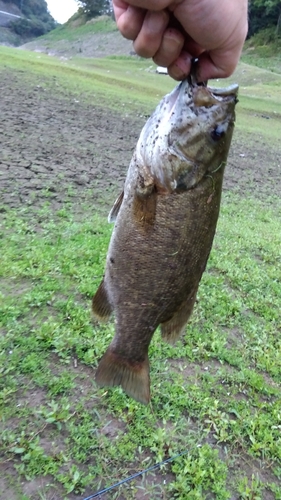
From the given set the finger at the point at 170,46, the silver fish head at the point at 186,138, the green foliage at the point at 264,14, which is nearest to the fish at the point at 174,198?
the silver fish head at the point at 186,138

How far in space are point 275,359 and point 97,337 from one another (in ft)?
5.18

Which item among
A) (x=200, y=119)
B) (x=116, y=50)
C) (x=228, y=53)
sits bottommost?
(x=116, y=50)

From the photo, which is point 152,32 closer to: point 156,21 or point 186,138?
point 156,21

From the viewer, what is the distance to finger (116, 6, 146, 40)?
5.12ft

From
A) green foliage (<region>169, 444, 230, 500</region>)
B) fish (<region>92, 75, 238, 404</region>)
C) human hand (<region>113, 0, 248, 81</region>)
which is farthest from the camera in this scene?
green foliage (<region>169, 444, 230, 500</region>)

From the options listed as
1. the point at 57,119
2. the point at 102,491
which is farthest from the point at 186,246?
the point at 57,119

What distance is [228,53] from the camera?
168cm

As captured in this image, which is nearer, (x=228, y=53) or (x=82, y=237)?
(x=228, y=53)

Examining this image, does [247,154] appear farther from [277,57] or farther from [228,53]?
[277,57]

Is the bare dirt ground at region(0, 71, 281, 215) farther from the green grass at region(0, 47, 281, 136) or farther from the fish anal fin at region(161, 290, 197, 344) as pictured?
the fish anal fin at region(161, 290, 197, 344)

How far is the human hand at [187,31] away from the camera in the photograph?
148 cm

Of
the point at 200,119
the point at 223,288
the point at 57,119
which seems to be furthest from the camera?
the point at 57,119

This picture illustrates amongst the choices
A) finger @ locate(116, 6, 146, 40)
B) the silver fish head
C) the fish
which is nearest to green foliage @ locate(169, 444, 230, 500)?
the fish

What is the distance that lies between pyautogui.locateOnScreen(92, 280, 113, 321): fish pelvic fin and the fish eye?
0.80m
